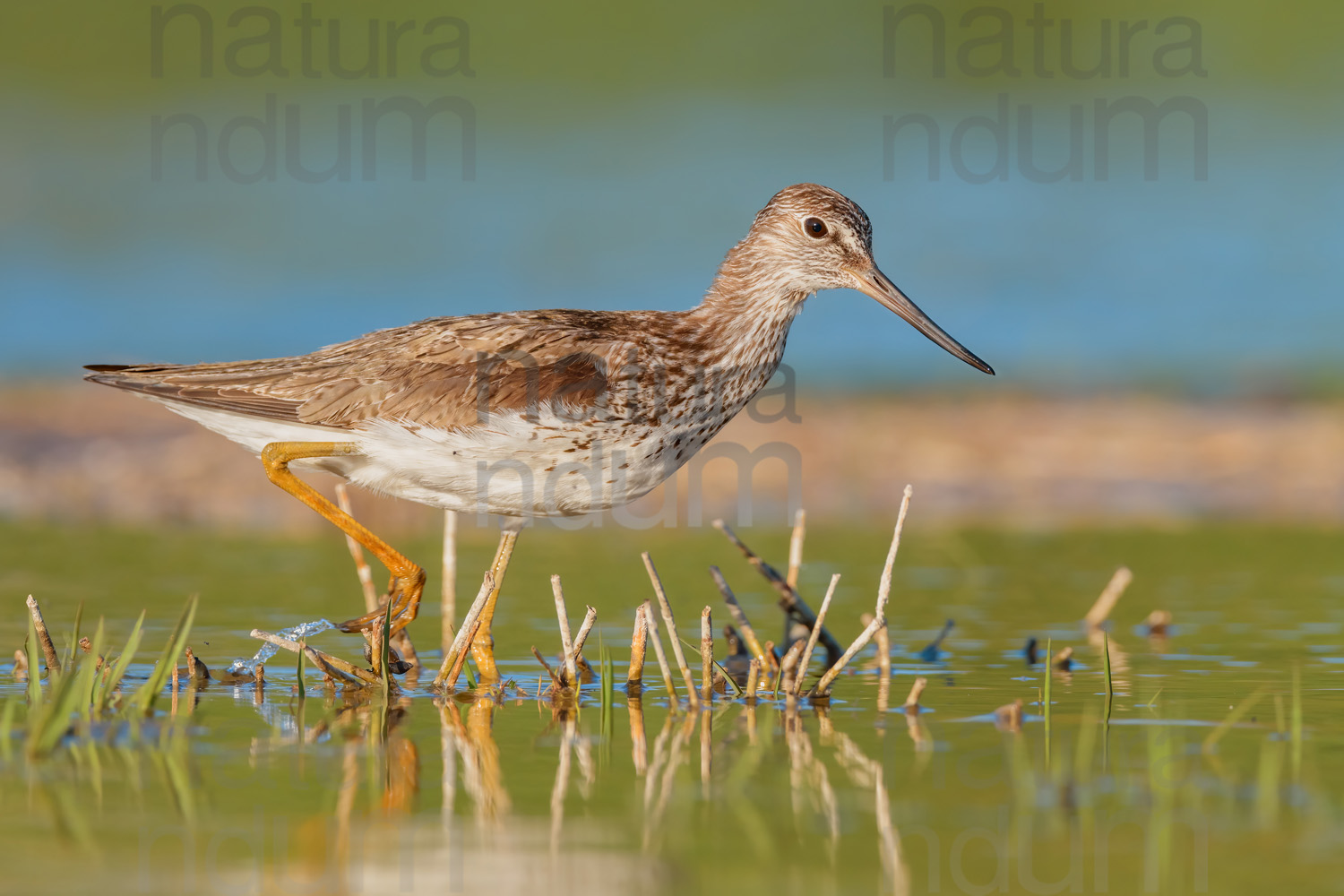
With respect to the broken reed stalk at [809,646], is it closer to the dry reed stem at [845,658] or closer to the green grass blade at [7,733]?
the dry reed stem at [845,658]

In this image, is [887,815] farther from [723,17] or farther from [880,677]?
[723,17]

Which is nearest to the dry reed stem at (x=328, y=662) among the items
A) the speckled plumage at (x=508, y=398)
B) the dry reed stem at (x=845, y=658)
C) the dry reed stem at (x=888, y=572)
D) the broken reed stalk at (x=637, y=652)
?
the speckled plumage at (x=508, y=398)

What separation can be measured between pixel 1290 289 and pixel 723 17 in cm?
1447

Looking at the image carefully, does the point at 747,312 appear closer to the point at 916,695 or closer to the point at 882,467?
the point at 916,695

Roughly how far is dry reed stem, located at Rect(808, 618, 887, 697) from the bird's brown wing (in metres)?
1.73

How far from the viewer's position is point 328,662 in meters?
7.37

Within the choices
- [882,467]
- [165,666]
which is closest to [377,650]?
[165,666]

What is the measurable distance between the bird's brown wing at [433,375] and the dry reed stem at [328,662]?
1.18 meters

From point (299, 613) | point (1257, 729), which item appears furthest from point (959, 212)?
point (1257, 729)

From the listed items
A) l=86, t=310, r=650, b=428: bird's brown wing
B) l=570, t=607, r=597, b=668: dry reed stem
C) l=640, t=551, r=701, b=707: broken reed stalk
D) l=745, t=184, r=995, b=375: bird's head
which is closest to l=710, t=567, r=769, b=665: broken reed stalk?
l=640, t=551, r=701, b=707: broken reed stalk

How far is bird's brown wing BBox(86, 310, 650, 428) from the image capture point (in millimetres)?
7855

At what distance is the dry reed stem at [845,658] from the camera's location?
273 inches

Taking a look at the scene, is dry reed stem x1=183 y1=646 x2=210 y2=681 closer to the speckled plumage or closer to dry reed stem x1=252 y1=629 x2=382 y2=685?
dry reed stem x1=252 y1=629 x2=382 y2=685

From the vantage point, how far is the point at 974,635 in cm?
921
